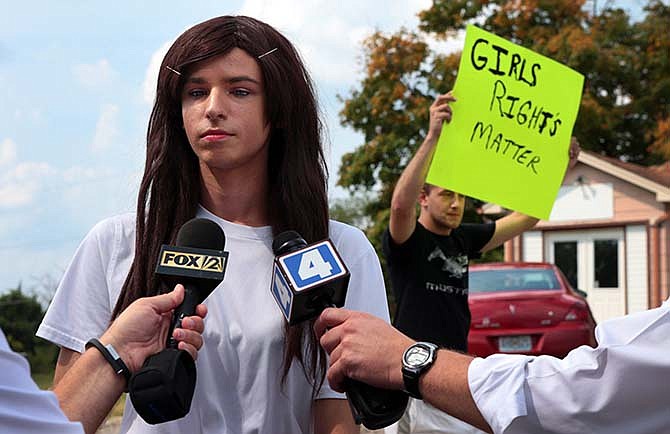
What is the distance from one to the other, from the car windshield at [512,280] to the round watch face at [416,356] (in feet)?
31.6

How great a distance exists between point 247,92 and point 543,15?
2863 cm

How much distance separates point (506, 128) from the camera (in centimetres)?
512

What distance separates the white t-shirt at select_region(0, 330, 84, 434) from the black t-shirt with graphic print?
3.64 m

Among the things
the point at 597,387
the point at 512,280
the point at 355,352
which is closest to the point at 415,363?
the point at 355,352

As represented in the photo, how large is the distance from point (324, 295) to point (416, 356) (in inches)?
10.8

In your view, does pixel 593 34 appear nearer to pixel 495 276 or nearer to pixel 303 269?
pixel 495 276

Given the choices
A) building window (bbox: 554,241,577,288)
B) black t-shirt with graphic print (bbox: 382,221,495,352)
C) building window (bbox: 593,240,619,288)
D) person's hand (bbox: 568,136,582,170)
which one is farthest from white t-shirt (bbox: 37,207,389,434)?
building window (bbox: 554,241,577,288)

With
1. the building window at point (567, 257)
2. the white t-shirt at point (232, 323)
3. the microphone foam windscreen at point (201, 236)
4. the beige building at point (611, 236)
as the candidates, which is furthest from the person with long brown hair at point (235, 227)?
the building window at point (567, 257)

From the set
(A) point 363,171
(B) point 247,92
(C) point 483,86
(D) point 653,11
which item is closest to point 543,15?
(D) point 653,11

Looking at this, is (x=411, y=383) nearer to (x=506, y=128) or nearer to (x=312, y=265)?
(x=312, y=265)

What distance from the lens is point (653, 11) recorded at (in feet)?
101

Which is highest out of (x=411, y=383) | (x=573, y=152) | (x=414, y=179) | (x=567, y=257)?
(x=573, y=152)

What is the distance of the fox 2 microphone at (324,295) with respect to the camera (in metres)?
2.21

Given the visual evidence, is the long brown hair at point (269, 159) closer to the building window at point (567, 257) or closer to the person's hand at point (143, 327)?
the person's hand at point (143, 327)
